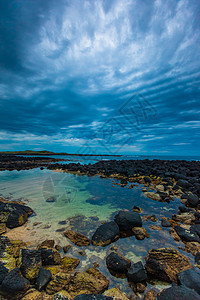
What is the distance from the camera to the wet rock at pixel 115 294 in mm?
2096

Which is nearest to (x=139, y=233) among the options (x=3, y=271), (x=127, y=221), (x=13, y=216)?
(x=127, y=221)

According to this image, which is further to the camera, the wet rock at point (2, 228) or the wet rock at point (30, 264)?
the wet rock at point (2, 228)

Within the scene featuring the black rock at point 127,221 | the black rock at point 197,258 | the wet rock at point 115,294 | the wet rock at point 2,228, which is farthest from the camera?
the black rock at point 127,221

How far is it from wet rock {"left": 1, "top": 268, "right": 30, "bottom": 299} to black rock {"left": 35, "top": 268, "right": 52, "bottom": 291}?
16 centimetres

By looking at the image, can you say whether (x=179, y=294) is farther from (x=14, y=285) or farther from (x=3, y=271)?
(x=3, y=271)

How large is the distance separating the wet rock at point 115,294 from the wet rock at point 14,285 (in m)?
1.29

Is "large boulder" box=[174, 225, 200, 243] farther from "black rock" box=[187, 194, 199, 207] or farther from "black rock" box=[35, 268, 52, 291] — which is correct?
"black rock" box=[35, 268, 52, 291]

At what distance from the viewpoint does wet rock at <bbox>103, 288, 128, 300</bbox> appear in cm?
210

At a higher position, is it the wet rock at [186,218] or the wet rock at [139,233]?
the wet rock at [186,218]

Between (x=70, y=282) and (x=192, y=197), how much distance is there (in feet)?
19.5

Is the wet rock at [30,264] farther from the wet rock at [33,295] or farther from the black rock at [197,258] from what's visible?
the black rock at [197,258]

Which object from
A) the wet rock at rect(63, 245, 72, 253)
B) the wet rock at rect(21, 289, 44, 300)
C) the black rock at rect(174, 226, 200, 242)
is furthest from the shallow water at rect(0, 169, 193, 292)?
the wet rock at rect(21, 289, 44, 300)

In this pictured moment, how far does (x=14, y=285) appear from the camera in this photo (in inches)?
80.7

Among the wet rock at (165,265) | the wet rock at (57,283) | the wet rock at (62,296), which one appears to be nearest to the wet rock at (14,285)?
the wet rock at (57,283)
